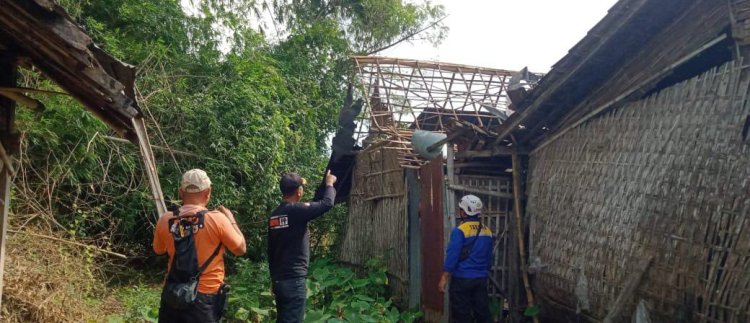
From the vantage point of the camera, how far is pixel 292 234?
4.84 meters

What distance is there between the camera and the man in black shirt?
15.7ft

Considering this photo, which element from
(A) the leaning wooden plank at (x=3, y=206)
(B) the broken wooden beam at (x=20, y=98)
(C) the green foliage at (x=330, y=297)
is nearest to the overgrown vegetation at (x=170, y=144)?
(C) the green foliage at (x=330, y=297)

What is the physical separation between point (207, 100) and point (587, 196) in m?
6.47

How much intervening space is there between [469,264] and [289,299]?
2027mm

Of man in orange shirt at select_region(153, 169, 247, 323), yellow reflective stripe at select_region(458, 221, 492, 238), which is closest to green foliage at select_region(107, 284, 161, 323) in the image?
man in orange shirt at select_region(153, 169, 247, 323)

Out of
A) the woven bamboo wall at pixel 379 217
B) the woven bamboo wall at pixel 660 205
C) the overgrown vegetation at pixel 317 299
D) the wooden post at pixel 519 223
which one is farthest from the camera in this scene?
the woven bamboo wall at pixel 379 217

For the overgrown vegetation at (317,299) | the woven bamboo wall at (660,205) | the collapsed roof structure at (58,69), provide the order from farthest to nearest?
the overgrown vegetation at (317,299) < the woven bamboo wall at (660,205) < the collapsed roof structure at (58,69)

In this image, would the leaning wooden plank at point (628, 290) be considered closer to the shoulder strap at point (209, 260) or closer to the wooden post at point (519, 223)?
the wooden post at point (519, 223)

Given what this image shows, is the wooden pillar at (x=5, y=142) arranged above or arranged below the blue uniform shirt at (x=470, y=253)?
above

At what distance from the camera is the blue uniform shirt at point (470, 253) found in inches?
233

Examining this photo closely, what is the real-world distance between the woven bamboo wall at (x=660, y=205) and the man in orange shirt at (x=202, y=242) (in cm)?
326

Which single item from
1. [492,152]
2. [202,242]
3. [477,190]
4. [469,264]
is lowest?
[469,264]

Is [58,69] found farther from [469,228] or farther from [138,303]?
[138,303]

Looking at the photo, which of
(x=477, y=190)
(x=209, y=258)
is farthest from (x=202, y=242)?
(x=477, y=190)
